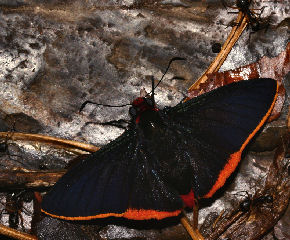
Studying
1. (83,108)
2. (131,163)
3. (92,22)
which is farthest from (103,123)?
(92,22)

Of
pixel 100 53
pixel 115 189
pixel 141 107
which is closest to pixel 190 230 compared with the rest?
pixel 115 189

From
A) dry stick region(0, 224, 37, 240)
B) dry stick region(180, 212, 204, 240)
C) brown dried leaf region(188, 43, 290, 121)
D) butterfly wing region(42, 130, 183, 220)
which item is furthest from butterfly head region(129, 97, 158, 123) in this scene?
dry stick region(0, 224, 37, 240)

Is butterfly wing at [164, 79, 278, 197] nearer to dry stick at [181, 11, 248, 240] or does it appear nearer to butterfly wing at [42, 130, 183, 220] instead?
butterfly wing at [42, 130, 183, 220]

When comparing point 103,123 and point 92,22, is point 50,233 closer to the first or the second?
point 103,123

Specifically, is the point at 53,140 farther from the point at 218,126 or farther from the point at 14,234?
the point at 218,126

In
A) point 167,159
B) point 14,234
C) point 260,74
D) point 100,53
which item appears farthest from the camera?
point 100,53
